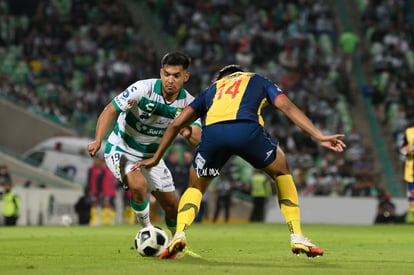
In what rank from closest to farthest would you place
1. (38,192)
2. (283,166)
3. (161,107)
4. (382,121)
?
(283,166)
(161,107)
(38,192)
(382,121)

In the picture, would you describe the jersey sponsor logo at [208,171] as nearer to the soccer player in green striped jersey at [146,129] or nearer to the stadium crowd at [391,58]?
the soccer player in green striped jersey at [146,129]

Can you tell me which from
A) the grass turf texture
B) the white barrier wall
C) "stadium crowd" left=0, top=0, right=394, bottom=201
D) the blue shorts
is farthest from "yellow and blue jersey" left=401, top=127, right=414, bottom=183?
the blue shorts

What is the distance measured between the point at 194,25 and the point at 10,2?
6302 mm

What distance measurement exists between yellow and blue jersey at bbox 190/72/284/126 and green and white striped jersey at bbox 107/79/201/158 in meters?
1.39

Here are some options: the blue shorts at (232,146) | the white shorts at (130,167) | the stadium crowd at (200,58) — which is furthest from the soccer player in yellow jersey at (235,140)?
the stadium crowd at (200,58)

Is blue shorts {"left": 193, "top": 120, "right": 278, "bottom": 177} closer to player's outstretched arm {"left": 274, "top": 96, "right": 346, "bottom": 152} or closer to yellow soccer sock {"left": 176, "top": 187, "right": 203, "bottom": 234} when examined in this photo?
yellow soccer sock {"left": 176, "top": 187, "right": 203, "bottom": 234}

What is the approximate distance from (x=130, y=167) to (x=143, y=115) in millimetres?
620

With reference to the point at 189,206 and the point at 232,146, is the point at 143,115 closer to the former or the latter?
→ the point at 189,206

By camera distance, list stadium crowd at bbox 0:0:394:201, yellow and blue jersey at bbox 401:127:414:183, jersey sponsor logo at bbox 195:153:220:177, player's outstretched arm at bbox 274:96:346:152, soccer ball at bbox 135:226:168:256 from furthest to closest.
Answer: stadium crowd at bbox 0:0:394:201 < yellow and blue jersey at bbox 401:127:414:183 < soccer ball at bbox 135:226:168:256 < jersey sponsor logo at bbox 195:153:220:177 < player's outstretched arm at bbox 274:96:346:152

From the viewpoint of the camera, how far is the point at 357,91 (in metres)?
Answer: 32.1

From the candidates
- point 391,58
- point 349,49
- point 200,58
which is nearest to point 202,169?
point 391,58

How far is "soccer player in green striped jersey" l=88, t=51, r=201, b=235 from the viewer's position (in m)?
11.0

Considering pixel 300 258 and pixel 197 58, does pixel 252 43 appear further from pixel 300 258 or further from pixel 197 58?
pixel 300 258

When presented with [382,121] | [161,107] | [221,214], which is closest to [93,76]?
[221,214]
